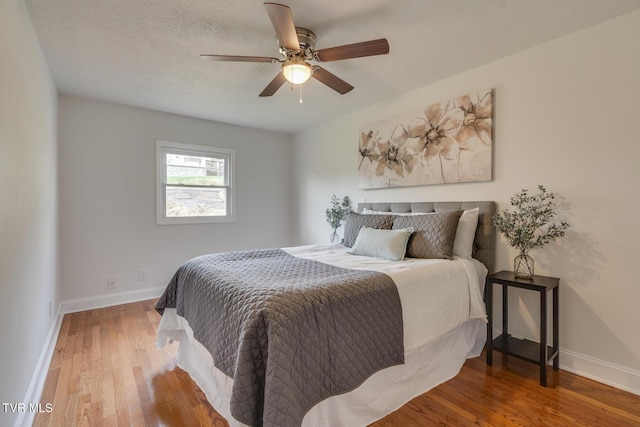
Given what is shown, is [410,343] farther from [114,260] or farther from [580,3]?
[114,260]

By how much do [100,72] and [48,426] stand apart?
8.86 feet

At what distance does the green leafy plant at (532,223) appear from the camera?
2.16 meters

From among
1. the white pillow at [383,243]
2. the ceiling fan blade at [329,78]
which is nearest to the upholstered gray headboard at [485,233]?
the white pillow at [383,243]

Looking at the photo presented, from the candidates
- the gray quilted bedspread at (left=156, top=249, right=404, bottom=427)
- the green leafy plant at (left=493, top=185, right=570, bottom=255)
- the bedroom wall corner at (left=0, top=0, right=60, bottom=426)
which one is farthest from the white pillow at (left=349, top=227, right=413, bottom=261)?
the bedroom wall corner at (left=0, top=0, right=60, bottom=426)

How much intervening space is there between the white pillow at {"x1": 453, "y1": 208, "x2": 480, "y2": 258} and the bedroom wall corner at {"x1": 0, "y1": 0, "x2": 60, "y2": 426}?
2.80m

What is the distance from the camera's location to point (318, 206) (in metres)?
4.49

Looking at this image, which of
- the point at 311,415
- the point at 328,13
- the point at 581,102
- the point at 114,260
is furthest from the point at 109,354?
the point at 581,102

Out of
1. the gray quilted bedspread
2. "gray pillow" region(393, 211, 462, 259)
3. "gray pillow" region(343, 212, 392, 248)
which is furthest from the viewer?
"gray pillow" region(343, 212, 392, 248)

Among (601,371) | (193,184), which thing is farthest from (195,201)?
(601,371)

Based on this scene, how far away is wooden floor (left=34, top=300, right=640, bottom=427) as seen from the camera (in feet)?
5.49

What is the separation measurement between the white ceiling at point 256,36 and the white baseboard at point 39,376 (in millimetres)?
2280

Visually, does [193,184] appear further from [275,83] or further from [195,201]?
[275,83]

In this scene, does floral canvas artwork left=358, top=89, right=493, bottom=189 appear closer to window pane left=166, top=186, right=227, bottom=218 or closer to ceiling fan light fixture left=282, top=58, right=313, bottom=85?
ceiling fan light fixture left=282, top=58, right=313, bottom=85

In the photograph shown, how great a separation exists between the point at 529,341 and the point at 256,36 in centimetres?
302
